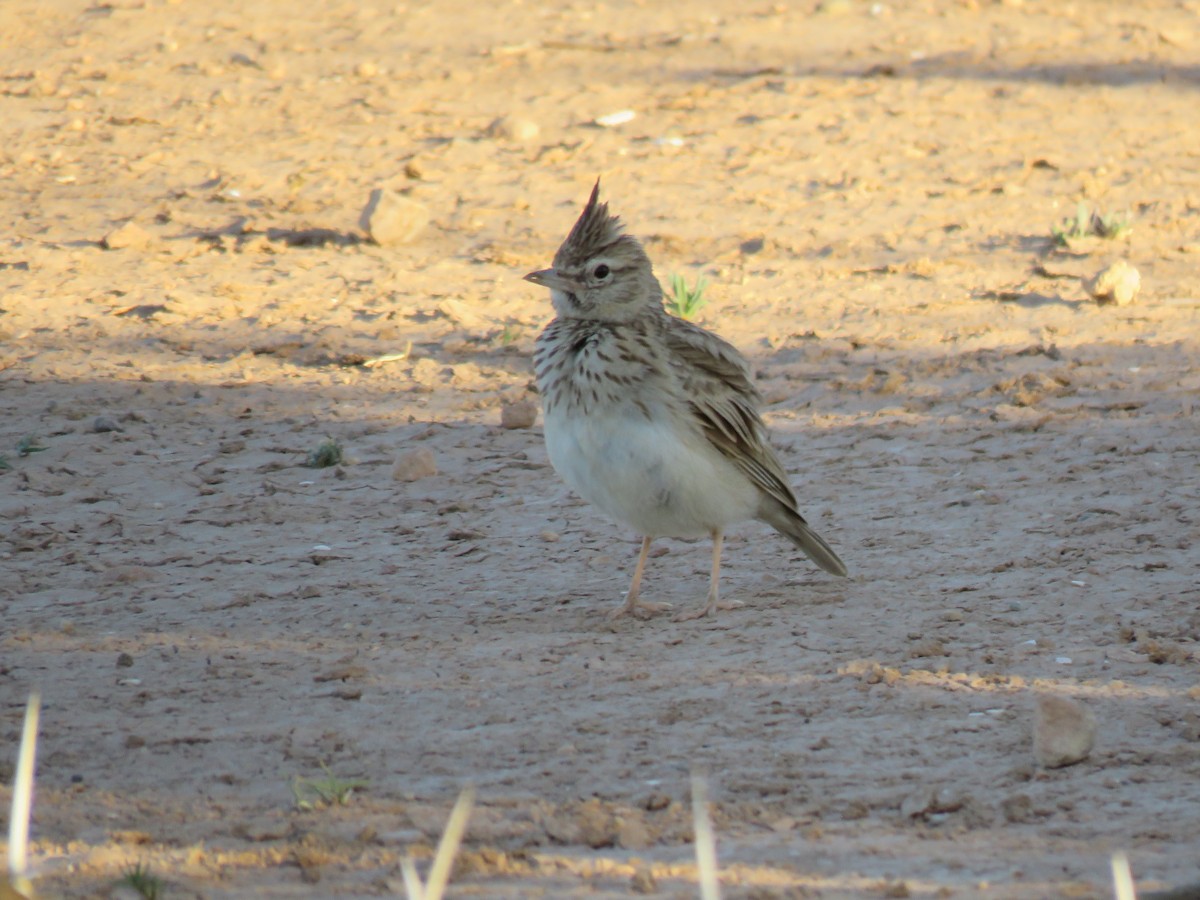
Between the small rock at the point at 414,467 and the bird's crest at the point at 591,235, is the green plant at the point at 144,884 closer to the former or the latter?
the bird's crest at the point at 591,235

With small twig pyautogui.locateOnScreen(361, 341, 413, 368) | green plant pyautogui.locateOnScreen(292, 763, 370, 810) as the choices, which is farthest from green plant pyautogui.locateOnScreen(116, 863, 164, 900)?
small twig pyautogui.locateOnScreen(361, 341, 413, 368)

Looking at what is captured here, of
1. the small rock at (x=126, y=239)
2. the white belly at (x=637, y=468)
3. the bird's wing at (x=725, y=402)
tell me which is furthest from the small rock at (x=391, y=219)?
the white belly at (x=637, y=468)

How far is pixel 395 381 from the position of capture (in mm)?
8828

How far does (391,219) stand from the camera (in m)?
10.6

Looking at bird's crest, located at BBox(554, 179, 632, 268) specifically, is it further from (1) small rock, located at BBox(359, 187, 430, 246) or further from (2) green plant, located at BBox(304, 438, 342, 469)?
(1) small rock, located at BBox(359, 187, 430, 246)

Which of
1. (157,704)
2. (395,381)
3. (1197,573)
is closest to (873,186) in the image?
(395,381)

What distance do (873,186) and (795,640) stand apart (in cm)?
639

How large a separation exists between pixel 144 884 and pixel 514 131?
9.43 m

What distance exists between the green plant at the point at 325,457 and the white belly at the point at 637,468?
6.15ft

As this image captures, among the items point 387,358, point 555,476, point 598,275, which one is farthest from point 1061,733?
point 387,358

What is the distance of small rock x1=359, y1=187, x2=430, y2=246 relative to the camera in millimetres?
10617

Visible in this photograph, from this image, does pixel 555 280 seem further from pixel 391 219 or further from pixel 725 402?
pixel 391 219

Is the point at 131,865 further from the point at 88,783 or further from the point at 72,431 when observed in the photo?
the point at 72,431

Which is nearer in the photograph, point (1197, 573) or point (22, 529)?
point (1197, 573)
